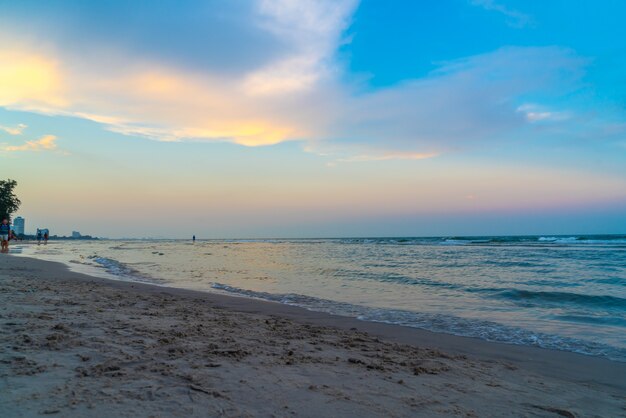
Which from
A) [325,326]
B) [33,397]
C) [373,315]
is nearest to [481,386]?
[325,326]

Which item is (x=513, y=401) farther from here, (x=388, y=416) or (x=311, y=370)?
(x=311, y=370)

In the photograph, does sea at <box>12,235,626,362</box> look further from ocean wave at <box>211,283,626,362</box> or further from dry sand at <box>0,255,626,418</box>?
dry sand at <box>0,255,626,418</box>

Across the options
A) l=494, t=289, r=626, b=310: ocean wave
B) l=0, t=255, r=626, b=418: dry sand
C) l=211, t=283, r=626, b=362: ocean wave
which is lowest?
l=211, t=283, r=626, b=362: ocean wave

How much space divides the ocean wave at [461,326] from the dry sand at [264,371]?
52 cm

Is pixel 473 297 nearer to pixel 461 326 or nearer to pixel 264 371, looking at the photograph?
pixel 461 326

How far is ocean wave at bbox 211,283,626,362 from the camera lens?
273 inches

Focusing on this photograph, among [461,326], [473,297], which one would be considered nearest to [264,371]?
[461,326]

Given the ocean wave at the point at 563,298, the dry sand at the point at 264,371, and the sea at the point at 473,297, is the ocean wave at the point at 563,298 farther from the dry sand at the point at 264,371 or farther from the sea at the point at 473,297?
the dry sand at the point at 264,371

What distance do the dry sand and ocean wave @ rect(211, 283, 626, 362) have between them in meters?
0.52

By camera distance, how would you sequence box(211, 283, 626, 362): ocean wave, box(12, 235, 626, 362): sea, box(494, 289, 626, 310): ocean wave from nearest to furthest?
box(211, 283, 626, 362): ocean wave, box(12, 235, 626, 362): sea, box(494, 289, 626, 310): ocean wave

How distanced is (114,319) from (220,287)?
7499 millimetres

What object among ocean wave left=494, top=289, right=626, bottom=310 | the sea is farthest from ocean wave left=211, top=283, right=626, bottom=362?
ocean wave left=494, top=289, right=626, bottom=310

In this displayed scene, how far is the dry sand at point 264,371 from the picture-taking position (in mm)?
3459

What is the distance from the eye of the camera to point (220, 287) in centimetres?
1423
